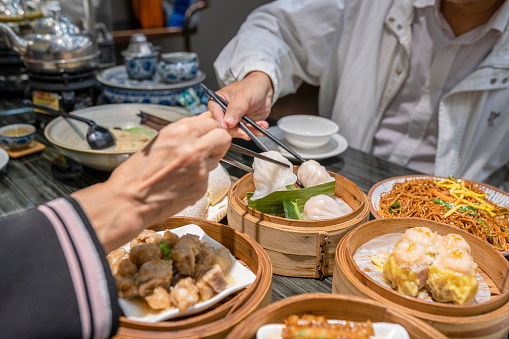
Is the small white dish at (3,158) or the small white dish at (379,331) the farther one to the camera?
the small white dish at (3,158)

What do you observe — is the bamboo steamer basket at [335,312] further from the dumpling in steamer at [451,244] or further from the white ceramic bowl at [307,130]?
the white ceramic bowl at [307,130]

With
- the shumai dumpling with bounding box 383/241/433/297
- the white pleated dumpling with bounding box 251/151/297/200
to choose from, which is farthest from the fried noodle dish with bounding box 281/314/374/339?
the white pleated dumpling with bounding box 251/151/297/200

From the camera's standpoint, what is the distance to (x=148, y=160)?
0.92 meters

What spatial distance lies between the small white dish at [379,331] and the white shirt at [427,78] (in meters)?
2.19

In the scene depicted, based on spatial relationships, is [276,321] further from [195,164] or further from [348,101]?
[348,101]

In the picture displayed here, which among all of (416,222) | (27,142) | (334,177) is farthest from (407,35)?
(27,142)

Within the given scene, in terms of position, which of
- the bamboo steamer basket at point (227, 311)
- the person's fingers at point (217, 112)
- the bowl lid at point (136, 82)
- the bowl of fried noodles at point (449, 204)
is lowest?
the bowl of fried noodles at point (449, 204)

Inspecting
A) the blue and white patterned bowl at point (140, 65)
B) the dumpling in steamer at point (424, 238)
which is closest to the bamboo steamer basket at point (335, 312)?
the dumpling in steamer at point (424, 238)

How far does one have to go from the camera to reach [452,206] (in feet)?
5.58

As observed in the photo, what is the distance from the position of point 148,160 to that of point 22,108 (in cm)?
267

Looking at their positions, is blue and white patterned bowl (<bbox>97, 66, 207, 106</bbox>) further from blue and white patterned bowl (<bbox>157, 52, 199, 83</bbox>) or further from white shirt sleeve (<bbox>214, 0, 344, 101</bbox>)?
white shirt sleeve (<bbox>214, 0, 344, 101</bbox>)

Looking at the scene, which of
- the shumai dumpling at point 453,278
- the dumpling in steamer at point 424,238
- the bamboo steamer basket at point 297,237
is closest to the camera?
the shumai dumpling at point 453,278

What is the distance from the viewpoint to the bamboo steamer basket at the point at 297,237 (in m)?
1.31

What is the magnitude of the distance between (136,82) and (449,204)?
7.72 ft
